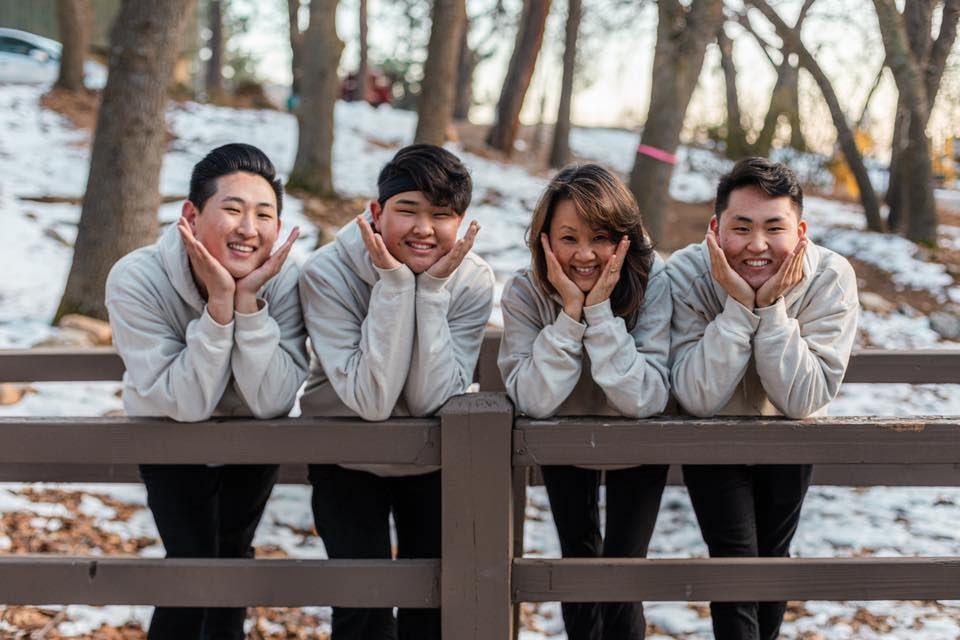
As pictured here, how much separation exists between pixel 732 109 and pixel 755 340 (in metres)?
15.0

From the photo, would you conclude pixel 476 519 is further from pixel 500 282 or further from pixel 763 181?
pixel 500 282

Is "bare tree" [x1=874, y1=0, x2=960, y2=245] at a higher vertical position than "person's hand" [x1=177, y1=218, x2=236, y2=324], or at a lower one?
higher

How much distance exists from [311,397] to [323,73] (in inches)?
369

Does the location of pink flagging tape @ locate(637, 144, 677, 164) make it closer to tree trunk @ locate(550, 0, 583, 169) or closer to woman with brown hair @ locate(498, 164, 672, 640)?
woman with brown hair @ locate(498, 164, 672, 640)

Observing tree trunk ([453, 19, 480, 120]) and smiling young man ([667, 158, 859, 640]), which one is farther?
tree trunk ([453, 19, 480, 120])

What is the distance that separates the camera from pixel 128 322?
2.79m

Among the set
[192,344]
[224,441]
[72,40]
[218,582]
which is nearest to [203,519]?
[218,582]

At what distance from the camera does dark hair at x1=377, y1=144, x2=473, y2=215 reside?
9.19ft

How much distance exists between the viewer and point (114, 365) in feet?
11.9

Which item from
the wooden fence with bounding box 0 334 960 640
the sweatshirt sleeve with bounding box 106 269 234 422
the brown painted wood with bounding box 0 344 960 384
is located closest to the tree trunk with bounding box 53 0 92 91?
the brown painted wood with bounding box 0 344 960 384

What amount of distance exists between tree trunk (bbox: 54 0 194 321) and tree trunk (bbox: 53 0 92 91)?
8882mm

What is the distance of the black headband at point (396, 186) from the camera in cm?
282

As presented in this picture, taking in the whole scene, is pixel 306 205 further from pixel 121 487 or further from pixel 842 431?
pixel 842 431

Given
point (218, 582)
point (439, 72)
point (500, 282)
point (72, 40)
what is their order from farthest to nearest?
1. point (72, 40)
2. point (439, 72)
3. point (500, 282)
4. point (218, 582)
